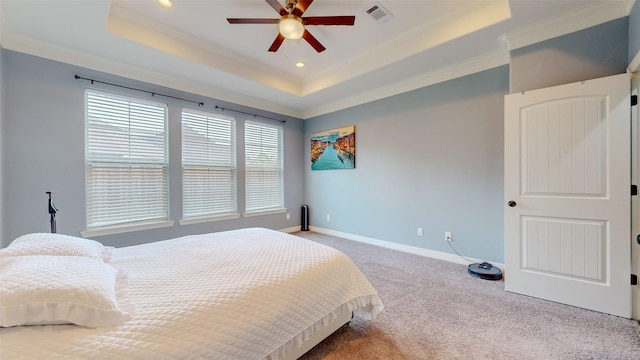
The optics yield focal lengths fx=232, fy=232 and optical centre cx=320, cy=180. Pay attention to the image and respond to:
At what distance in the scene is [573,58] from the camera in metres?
2.13

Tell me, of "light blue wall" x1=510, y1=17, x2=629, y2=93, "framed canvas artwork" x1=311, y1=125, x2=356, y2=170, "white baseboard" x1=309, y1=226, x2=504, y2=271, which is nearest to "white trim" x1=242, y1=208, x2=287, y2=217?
"white baseboard" x1=309, y1=226, x2=504, y2=271

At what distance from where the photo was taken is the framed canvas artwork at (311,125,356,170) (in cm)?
427

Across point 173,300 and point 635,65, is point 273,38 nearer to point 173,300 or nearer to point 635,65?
point 173,300

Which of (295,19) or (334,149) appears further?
(334,149)

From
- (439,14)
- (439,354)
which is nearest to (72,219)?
(439,354)

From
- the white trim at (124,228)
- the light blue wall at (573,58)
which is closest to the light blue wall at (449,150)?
the light blue wall at (573,58)

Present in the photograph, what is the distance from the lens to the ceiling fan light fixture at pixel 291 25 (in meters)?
2.00

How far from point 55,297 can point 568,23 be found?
3960mm

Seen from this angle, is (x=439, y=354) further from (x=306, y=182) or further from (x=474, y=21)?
(x=306, y=182)

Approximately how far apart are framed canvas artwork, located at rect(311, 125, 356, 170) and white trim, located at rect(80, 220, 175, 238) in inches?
110

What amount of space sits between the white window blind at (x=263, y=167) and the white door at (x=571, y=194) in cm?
367

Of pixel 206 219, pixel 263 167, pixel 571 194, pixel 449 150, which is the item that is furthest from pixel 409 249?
pixel 206 219

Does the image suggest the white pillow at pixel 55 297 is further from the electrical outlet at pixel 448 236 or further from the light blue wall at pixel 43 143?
the electrical outlet at pixel 448 236

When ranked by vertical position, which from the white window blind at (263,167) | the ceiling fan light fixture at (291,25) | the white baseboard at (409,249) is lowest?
the white baseboard at (409,249)
